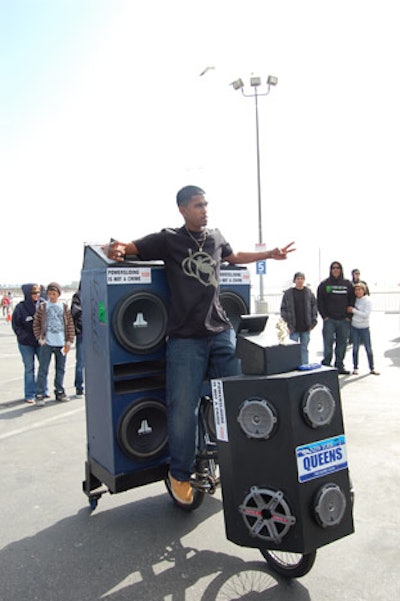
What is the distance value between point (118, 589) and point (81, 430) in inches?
128

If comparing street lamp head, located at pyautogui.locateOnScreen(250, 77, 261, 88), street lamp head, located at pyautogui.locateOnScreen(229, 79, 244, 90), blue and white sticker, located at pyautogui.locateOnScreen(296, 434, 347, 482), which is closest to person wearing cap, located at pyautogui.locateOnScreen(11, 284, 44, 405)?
blue and white sticker, located at pyautogui.locateOnScreen(296, 434, 347, 482)

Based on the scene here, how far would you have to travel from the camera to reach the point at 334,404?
7.79 ft

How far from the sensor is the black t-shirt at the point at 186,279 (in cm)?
297

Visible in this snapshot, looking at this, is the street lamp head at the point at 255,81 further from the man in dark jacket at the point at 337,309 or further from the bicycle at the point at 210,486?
the bicycle at the point at 210,486

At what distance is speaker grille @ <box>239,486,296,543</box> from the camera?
2.28 m

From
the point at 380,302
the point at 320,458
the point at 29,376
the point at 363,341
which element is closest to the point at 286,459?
the point at 320,458

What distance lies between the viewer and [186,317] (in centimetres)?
296

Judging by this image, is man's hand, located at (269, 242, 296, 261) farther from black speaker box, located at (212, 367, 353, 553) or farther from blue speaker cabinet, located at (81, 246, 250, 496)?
black speaker box, located at (212, 367, 353, 553)

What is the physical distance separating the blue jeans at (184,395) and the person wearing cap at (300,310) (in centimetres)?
550

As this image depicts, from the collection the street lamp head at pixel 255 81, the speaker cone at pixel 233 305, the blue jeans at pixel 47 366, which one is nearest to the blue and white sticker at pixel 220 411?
the speaker cone at pixel 233 305

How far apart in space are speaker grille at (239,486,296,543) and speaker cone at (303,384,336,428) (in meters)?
0.38

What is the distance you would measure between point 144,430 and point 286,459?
1.16 metres

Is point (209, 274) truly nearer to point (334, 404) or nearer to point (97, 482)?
point (334, 404)

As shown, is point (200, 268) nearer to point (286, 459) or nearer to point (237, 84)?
point (286, 459)
